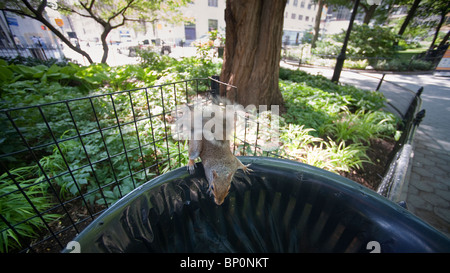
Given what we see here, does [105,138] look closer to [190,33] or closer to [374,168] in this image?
[374,168]

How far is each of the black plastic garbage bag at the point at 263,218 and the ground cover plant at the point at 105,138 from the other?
18.4 inches

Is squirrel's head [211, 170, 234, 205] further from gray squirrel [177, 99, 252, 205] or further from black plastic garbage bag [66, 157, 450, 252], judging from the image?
black plastic garbage bag [66, 157, 450, 252]

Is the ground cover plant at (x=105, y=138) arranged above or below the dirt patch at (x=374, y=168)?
above

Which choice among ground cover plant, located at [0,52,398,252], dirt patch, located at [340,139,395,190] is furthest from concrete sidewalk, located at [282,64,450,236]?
ground cover plant, located at [0,52,398,252]

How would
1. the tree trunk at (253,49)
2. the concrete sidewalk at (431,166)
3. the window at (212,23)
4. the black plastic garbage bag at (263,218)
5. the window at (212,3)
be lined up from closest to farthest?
the black plastic garbage bag at (263,218) < the concrete sidewalk at (431,166) < the tree trunk at (253,49) < the window at (212,3) < the window at (212,23)

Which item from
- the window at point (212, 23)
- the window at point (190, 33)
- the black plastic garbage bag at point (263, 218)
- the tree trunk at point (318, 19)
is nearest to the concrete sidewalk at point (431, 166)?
the black plastic garbage bag at point (263, 218)

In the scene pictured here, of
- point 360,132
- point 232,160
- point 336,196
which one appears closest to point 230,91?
point 360,132

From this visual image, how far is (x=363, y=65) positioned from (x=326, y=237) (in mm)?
12547

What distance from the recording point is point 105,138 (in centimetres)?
210

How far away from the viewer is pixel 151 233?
1.00m

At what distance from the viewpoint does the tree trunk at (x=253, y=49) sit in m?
3.17

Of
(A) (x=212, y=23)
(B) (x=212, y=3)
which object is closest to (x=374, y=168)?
(A) (x=212, y=23)

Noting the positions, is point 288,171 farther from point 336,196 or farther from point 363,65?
point 363,65

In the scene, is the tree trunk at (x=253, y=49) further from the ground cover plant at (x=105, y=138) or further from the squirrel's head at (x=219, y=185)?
the squirrel's head at (x=219, y=185)
